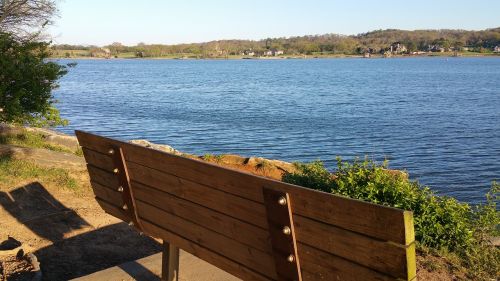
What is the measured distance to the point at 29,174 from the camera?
7.71 metres

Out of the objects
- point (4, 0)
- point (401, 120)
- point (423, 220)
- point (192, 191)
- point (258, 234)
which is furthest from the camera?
point (401, 120)

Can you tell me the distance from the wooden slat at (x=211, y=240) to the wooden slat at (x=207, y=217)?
1.4 inches

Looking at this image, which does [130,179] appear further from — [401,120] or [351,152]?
[401,120]

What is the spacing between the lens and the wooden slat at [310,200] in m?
1.90

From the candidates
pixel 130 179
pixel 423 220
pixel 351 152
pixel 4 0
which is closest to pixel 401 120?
pixel 351 152

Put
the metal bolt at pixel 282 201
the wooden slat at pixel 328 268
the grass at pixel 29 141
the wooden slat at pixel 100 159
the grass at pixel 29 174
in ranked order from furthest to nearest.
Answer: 1. the grass at pixel 29 141
2. the grass at pixel 29 174
3. the wooden slat at pixel 100 159
4. the metal bolt at pixel 282 201
5. the wooden slat at pixel 328 268

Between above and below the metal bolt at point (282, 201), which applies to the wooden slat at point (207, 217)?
below

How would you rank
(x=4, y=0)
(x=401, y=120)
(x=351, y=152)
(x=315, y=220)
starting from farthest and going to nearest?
(x=401, y=120), (x=351, y=152), (x=4, y=0), (x=315, y=220)

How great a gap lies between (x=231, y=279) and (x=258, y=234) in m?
1.90

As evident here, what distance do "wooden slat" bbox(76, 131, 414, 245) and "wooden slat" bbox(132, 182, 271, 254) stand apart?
19 centimetres

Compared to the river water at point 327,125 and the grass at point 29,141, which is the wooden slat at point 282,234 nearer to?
the grass at point 29,141

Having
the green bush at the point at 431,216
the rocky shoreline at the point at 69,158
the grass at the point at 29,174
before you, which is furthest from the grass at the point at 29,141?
the green bush at the point at 431,216

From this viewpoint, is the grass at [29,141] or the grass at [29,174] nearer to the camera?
the grass at [29,174]

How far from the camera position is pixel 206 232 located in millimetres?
3082
